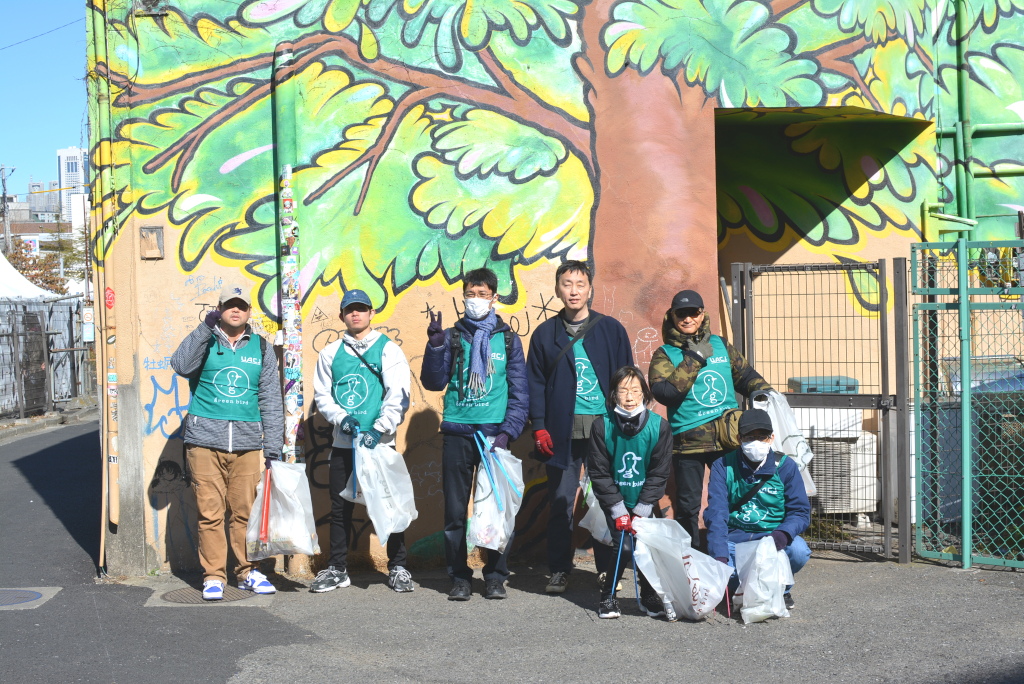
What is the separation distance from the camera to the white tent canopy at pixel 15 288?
19.4 meters

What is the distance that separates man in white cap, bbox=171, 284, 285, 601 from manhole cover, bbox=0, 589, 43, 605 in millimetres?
1092

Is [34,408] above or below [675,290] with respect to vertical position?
below

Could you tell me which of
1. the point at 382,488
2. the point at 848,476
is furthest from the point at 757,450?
the point at 848,476

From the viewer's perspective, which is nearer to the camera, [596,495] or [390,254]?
[596,495]

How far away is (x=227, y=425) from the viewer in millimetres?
5824

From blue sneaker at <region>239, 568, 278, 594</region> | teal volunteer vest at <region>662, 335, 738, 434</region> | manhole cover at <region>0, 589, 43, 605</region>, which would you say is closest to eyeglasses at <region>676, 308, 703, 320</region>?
teal volunteer vest at <region>662, 335, 738, 434</region>

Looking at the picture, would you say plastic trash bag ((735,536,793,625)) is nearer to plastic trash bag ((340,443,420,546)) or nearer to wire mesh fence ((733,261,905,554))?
wire mesh fence ((733,261,905,554))

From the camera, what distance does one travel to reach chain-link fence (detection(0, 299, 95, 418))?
16766mm

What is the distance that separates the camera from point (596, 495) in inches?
213

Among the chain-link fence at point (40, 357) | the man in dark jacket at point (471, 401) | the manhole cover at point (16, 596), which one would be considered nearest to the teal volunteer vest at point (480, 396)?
the man in dark jacket at point (471, 401)

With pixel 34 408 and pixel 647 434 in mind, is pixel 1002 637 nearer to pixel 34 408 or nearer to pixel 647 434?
pixel 647 434

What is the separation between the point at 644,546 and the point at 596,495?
1.31 ft

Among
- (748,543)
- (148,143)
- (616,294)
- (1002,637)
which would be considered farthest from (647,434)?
(148,143)

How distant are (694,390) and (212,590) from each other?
3.16 meters
